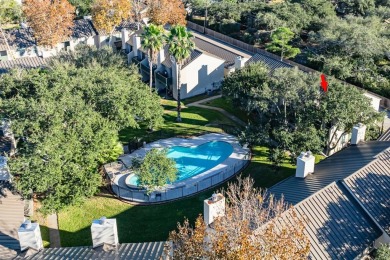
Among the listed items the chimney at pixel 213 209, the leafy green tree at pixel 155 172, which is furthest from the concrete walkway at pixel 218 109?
the chimney at pixel 213 209

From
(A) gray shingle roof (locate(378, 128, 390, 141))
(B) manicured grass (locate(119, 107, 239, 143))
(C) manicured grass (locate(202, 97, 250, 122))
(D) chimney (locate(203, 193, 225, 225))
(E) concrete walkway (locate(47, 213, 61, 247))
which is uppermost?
(D) chimney (locate(203, 193, 225, 225))

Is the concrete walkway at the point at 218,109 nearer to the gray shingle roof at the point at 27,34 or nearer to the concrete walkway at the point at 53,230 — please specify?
the concrete walkway at the point at 53,230

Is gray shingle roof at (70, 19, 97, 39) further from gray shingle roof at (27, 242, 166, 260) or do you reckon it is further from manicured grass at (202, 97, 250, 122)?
gray shingle roof at (27, 242, 166, 260)

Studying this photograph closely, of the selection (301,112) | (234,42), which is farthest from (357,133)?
(234,42)

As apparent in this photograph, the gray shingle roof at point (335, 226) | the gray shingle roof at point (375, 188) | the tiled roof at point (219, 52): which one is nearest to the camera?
the gray shingle roof at point (335, 226)

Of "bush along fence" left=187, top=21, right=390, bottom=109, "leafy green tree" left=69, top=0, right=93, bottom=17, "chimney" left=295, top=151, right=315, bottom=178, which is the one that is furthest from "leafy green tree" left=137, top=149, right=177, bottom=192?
"leafy green tree" left=69, top=0, right=93, bottom=17
